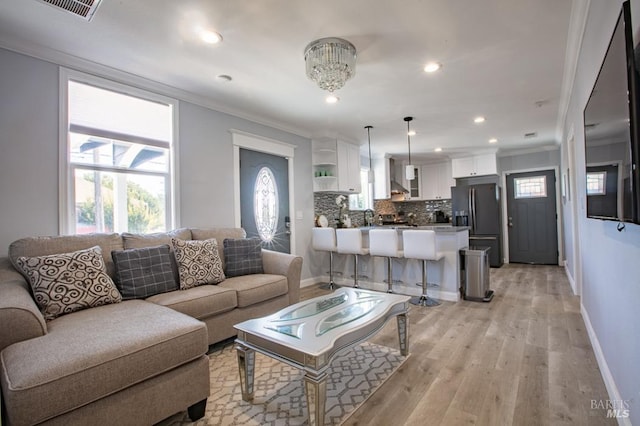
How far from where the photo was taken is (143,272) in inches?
96.3

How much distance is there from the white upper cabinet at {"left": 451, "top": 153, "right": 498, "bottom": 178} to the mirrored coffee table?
5.43m

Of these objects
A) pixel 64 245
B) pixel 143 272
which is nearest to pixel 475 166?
pixel 143 272

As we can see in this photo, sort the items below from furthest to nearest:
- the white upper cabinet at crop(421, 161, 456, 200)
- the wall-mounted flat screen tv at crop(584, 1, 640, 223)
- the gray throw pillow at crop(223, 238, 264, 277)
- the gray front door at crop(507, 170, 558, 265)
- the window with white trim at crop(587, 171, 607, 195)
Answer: the white upper cabinet at crop(421, 161, 456, 200)
the gray front door at crop(507, 170, 558, 265)
the gray throw pillow at crop(223, 238, 264, 277)
the window with white trim at crop(587, 171, 607, 195)
the wall-mounted flat screen tv at crop(584, 1, 640, 223)

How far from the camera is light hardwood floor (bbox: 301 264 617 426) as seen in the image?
66.9 inches

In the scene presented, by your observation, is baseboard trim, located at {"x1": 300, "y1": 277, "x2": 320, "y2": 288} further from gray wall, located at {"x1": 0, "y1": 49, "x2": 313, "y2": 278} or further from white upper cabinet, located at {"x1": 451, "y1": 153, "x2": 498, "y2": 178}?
white upper cabinet, located at {"x1": 451, "y1": 153, "x2": 498, "y2": 178}

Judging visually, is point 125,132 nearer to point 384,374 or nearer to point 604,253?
point 384,374

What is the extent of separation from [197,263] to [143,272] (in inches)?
17.2

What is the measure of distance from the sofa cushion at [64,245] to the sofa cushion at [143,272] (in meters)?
0.11

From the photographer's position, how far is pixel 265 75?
9.78 feet

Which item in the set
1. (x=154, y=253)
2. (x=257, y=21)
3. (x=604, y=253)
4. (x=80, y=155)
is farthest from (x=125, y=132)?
(x=604, y=253)

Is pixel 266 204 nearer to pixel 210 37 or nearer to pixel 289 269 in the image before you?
pixel 289 269

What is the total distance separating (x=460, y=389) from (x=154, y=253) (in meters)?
2.52

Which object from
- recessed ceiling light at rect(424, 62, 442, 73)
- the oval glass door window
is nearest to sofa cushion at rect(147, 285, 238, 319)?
the oval glass door window

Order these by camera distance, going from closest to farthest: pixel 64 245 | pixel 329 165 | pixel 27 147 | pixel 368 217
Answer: pixel 64 245, pixel 27 147, pixel 329 165, pixel 368 217
